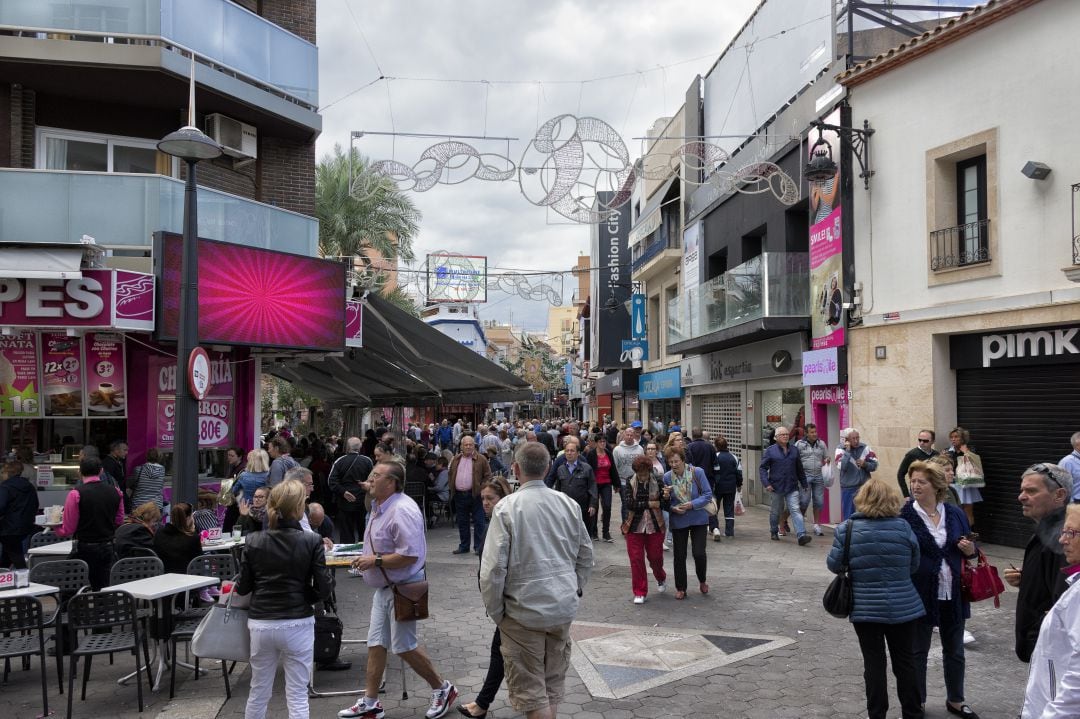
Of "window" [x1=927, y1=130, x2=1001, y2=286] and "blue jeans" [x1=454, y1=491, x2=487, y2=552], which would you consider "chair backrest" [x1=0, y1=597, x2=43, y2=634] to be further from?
"window" [x1=927, y1=130, x2=1001, y2=286]

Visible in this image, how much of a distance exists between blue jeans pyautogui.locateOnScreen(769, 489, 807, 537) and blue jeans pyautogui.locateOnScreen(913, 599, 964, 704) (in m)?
6.75

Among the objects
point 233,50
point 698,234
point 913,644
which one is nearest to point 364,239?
point 698,234

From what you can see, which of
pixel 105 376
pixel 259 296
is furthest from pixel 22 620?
pixel 259 296

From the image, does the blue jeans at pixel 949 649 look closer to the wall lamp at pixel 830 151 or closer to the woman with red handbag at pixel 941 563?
the woman with red handbag at pixel 941 563

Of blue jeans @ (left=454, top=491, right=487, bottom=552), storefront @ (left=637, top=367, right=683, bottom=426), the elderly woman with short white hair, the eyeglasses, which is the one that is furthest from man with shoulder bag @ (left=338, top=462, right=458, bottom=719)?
storefront @ (left=637, top=367, right=683, bottom=426)

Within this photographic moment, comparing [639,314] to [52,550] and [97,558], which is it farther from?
[97,558]

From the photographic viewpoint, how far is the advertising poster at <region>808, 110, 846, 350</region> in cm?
1416

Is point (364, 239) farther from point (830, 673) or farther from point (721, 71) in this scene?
point (830, 673)

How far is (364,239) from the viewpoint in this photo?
28.0 meters

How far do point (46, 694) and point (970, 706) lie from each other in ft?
20.8

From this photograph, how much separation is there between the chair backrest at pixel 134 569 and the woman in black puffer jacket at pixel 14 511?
2.70m

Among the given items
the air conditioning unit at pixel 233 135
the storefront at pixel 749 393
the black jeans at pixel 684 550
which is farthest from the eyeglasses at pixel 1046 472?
the air conditioning unit at pixel 233 135

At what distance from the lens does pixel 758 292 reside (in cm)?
1622

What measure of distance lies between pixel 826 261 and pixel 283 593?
12507 mm
